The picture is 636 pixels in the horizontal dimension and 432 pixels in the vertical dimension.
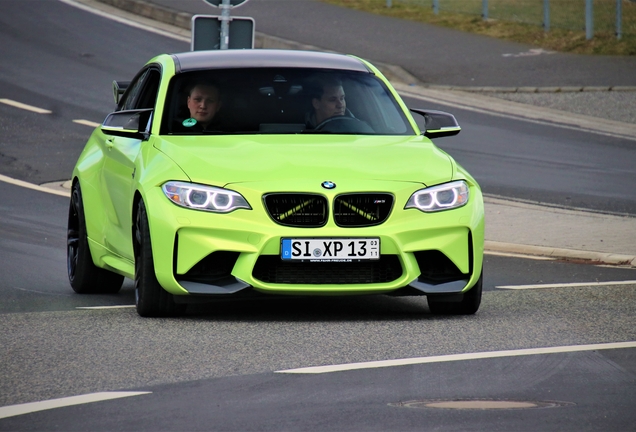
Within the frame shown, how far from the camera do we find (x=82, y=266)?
34.1 ft

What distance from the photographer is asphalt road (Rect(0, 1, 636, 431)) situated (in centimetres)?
589

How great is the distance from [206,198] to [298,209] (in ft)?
1.72

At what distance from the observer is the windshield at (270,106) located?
9.38m

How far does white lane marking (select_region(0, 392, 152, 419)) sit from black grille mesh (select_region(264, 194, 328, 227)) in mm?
2198

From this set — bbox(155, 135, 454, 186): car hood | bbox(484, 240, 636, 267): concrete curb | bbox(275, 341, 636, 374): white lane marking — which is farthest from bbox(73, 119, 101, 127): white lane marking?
bbox(275, 341, 636, 374): white lane marking

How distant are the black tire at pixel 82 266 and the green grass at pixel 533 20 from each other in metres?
19.0

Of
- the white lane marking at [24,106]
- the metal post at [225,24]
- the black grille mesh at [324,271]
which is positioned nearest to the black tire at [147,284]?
the black grille mesh at [324,271]

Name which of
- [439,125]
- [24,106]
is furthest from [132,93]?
[24,106]

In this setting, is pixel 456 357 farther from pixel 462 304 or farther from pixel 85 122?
Answer: pixel 85 122

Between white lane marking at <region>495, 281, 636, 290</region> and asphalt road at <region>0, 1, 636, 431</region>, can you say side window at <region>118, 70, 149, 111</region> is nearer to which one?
asphalt road at <region>0, 1, 636, 431</region>

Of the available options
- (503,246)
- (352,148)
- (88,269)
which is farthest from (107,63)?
(352,148)

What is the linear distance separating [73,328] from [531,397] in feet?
10.2

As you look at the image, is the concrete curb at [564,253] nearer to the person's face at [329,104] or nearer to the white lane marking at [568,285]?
the white lane marking at [568,285]

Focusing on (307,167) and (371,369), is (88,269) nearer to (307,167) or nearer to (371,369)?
(307,167)
